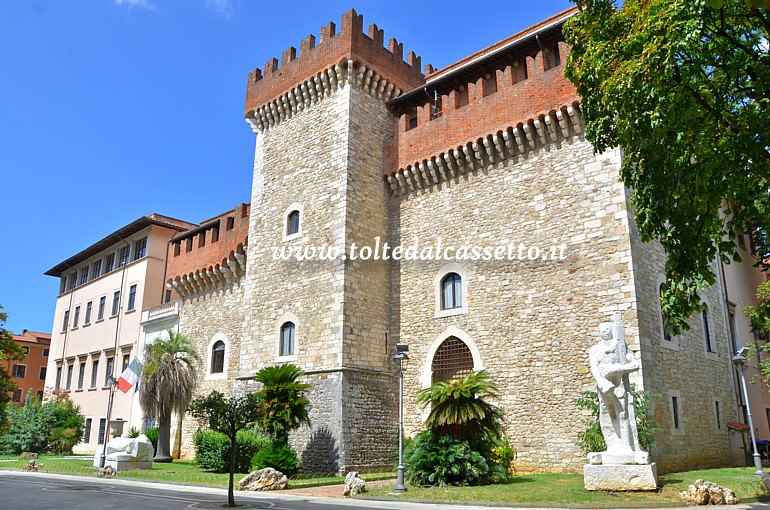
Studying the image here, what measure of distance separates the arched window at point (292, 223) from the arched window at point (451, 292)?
5749 mm

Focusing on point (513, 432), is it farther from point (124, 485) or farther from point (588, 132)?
point (124, 485)

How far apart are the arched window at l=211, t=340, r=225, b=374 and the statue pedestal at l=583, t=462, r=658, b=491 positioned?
16935mm

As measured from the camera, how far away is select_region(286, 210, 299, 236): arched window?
2125cm

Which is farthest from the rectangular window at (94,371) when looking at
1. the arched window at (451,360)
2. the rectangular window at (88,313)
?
the arched window at (451,360)

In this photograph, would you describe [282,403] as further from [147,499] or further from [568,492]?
[568,492]

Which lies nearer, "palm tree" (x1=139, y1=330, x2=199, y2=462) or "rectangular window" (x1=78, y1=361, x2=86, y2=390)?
"palm tree" (x1=139, y1=330, x2=199, y2=462)

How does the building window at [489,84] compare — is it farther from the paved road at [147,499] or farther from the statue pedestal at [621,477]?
the paved road at [147,499]

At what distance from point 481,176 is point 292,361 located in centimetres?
844

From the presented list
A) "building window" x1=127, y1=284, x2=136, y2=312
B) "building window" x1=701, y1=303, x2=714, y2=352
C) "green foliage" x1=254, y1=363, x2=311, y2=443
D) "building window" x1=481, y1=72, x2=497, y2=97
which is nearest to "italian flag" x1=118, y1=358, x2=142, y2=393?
"green foliage" x1=254, y1=363, x2=311, y2=443

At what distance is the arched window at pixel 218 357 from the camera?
2503cm

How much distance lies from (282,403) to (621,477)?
29.6ft

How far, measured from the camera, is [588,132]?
10586mm

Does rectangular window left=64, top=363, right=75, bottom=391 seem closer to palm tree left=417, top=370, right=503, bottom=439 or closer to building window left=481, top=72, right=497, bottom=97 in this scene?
palm tree left=417, top=370, right=503, bottom=439

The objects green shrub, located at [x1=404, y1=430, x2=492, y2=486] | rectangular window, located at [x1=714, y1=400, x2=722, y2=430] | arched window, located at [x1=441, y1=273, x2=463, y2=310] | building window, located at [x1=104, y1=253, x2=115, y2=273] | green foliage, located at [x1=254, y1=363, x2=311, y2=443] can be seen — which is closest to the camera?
green shrub, located at [x1=404, y1=430, x2=492, y2=486]
